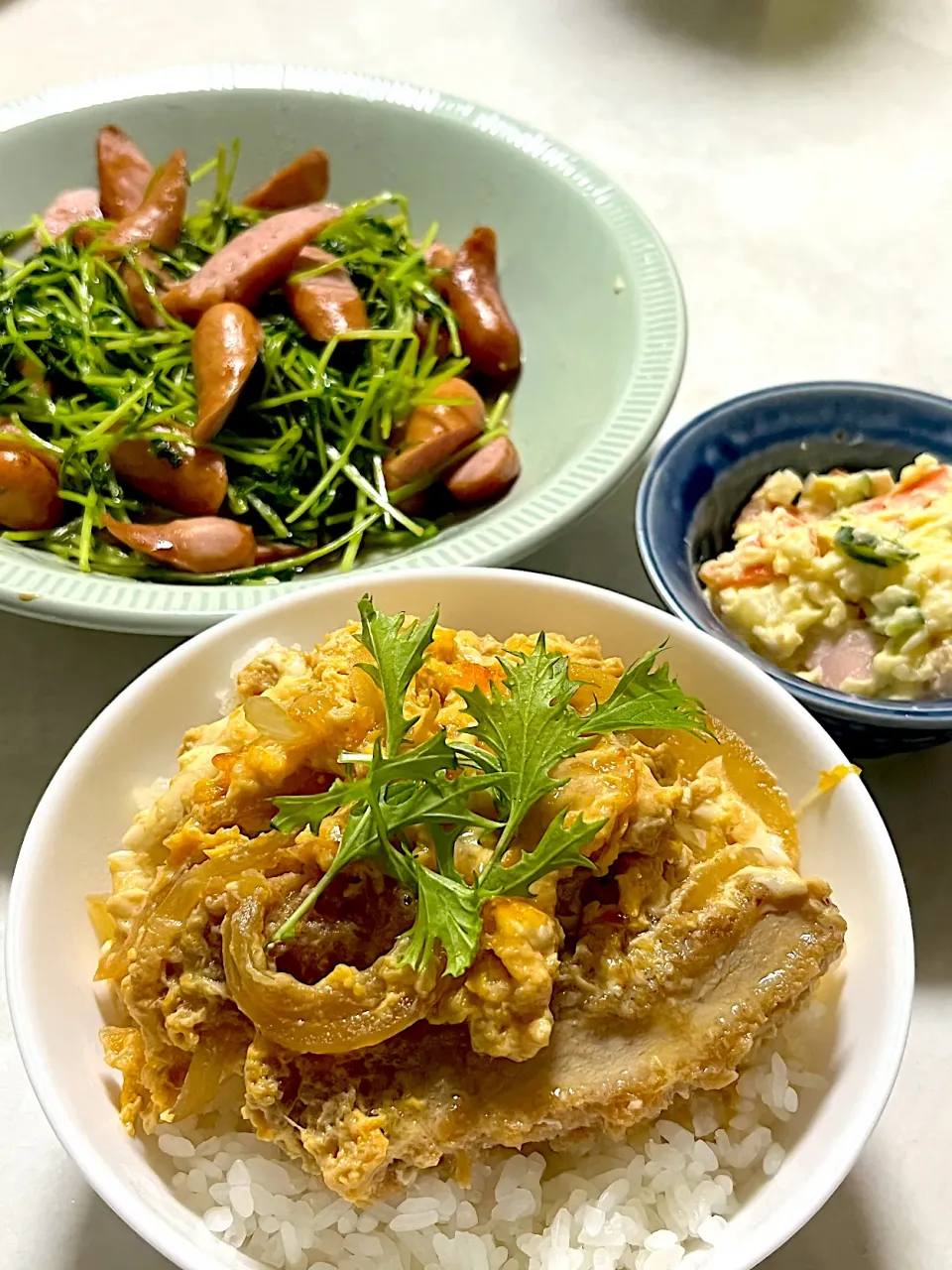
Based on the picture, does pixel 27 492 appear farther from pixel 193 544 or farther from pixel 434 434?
pixel 434 434

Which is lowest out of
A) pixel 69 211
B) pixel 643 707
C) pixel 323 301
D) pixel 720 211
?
pixel 69 211

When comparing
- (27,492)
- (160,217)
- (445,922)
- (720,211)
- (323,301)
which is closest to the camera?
(445,922)

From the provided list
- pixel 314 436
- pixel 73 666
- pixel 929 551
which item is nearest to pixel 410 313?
pixel 314 436

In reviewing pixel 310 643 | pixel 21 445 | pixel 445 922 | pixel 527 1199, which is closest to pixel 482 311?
pixel 21 445

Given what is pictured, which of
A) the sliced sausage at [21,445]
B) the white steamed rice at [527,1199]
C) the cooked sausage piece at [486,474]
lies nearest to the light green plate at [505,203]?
the cooked sausage piece at [486,474]

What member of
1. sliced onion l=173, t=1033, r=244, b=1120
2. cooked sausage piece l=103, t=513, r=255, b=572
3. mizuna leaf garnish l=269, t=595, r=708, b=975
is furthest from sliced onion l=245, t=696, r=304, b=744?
cooked sausage piece l=103, t=513, r=255, b=572

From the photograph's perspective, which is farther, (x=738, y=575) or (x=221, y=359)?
(x=221, y=359)

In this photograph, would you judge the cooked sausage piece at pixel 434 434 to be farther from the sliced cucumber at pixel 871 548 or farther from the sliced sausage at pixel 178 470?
the sliced cucumber at pixel 871 548
